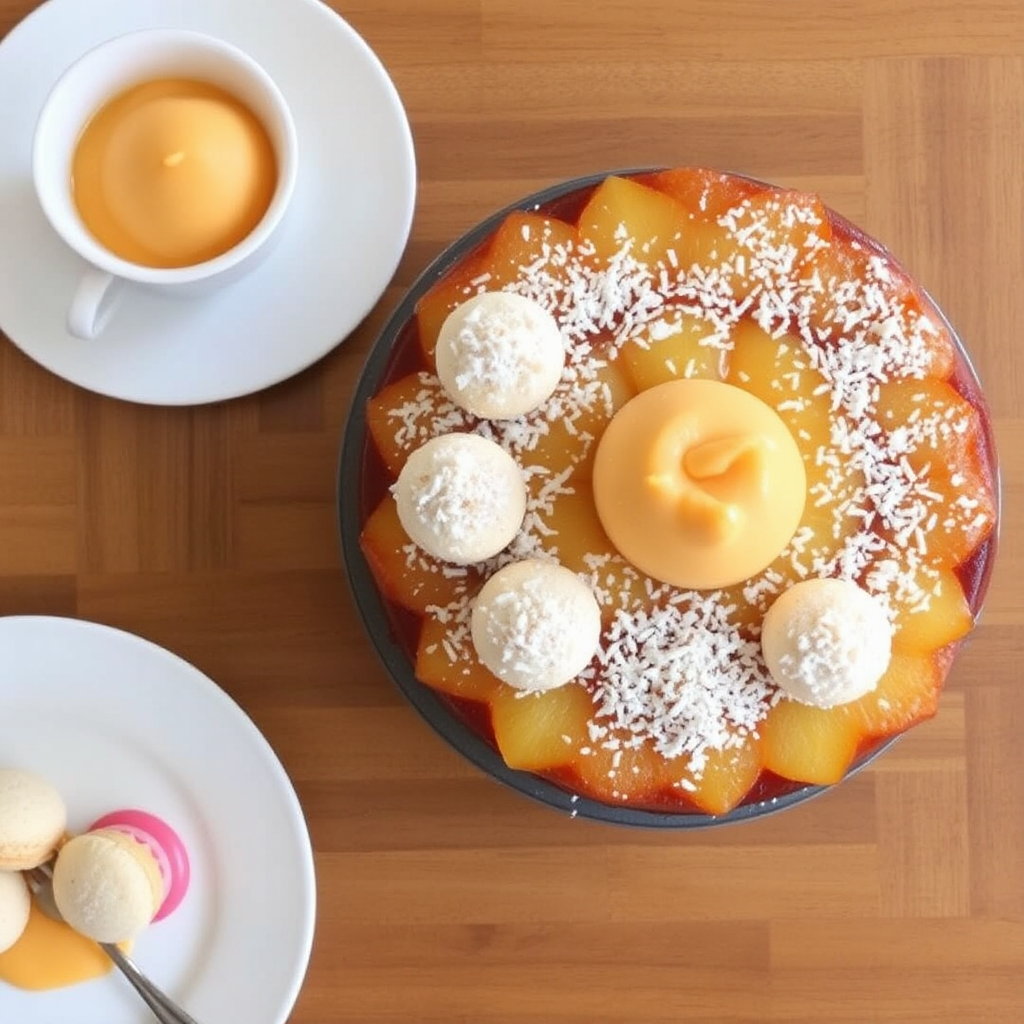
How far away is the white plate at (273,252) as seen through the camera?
86 cm

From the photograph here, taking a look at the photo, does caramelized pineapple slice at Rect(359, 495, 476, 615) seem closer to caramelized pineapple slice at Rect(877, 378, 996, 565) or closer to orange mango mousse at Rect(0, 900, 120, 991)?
caramelized pineapple slice at Rect(877, 378, 996, 565)

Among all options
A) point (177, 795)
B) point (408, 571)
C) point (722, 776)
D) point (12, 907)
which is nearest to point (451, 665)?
point (408, 571)

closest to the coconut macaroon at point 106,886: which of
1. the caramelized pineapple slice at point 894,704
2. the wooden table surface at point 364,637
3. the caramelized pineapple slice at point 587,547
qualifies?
the wooden table surface at point 364,637

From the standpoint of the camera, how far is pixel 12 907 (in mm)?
866

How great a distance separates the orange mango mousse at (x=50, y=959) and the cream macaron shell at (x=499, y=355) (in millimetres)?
499

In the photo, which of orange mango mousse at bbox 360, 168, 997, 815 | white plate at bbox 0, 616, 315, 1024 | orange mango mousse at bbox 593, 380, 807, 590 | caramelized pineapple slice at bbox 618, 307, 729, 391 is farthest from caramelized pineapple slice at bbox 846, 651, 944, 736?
white plate at bbox 0, 616, 315, 1024

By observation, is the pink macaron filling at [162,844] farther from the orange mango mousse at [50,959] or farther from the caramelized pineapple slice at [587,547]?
the caramelized pineapple slice at [587,547]

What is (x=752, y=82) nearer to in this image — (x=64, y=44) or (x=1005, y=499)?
(x=1005, y=499)

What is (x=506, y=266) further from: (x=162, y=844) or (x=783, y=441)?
(x=162, y=844)

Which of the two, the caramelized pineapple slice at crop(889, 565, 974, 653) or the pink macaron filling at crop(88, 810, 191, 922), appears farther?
the pink macaron filling at crop(88, 810, 191, 922)

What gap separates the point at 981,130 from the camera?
926 millimetres

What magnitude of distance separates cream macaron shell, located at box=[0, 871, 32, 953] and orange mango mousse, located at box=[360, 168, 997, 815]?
36 centimetres

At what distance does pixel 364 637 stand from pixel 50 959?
32 cm

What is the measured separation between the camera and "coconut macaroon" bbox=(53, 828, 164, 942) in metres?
0.84
